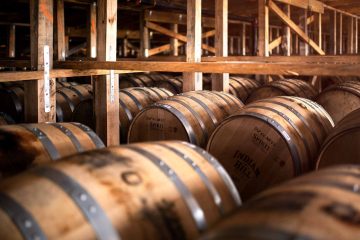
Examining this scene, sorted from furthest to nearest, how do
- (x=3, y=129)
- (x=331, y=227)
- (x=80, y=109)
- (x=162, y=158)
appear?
1. (x=80, y=109)
2. (x=3, y=129)
3. (x=162, y=158)
4. (x=331, y=227)

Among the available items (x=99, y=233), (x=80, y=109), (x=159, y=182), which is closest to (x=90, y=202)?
(x=99, y=233)

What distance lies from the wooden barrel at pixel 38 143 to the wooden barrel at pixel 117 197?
24.8 inches

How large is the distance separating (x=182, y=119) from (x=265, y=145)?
92 centimetres

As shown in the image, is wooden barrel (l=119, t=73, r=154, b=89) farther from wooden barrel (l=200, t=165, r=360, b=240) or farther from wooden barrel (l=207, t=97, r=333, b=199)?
wooden barrel (l=200, t=165, r=360, b=240)

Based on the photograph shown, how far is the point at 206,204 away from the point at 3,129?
5.28ft

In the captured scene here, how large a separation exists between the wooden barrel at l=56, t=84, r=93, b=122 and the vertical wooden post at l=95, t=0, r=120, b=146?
0.92m

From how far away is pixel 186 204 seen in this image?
207 cm

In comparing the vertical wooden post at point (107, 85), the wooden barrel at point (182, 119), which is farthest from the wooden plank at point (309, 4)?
the vertical wooden post at point (107, 85)

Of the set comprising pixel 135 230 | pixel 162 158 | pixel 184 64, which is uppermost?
pixel 184 64

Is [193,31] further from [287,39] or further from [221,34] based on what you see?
[287,39]

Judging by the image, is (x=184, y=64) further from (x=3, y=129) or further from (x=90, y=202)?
(x=90, y=202)

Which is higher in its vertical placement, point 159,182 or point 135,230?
point 159,182

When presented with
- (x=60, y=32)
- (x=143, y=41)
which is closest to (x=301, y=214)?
(x=60, y=32)

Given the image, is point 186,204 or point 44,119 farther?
point 44,119
